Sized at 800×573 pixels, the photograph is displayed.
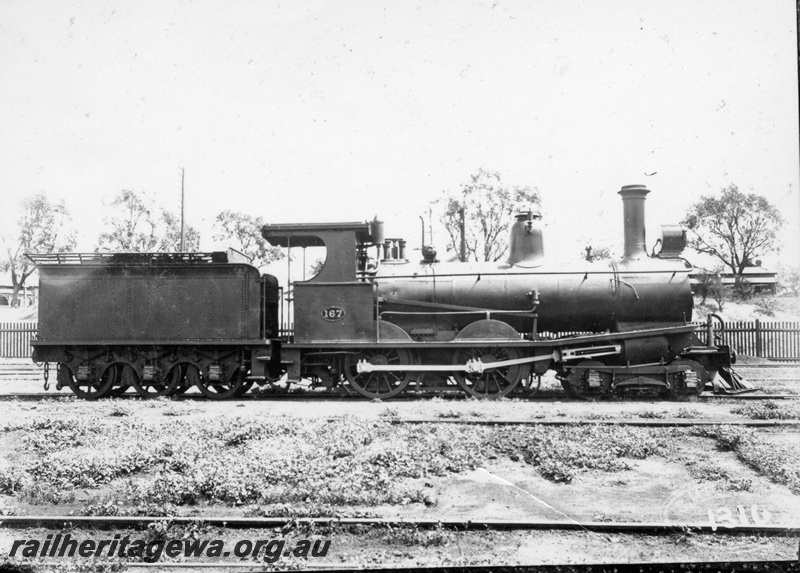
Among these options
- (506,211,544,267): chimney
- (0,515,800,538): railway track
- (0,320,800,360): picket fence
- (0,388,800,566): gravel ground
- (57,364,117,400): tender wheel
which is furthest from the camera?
(0,320,800,360): picket fence

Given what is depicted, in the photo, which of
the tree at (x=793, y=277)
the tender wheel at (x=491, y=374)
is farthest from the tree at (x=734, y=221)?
the tender wheel at (x=491, y=374)

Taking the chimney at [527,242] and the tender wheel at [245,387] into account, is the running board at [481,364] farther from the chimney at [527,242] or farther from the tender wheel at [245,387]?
the tender wheel at [245,387]

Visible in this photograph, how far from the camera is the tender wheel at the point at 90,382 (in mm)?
11367

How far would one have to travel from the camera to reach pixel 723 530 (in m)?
4.46

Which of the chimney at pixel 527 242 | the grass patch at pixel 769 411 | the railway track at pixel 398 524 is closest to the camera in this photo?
the railway track at pixel 398 524

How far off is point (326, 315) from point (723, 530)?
7.57 meters

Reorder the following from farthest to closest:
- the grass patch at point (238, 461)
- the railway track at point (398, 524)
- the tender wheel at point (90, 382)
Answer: the tender wheel at point (90, 382) < the grass patch at point (238, 461) < the railway track at point (398, 524)

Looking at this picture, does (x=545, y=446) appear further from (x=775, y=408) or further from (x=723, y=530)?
(x=775, y=408)

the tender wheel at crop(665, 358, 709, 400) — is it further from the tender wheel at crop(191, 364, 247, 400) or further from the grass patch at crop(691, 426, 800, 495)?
the tender wheel at crop(191, 364, 247, 400)

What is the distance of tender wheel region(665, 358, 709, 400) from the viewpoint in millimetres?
10750

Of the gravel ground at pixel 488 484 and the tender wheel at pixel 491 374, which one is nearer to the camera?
the gravel ground at pixel 488 484

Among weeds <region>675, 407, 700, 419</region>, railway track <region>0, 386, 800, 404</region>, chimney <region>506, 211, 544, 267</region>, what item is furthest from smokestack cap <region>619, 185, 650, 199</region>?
weeds <region>675, 407, 700, 419</region>

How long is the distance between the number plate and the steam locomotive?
2 centimetres

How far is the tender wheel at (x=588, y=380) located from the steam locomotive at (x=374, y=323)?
0.06 feet
